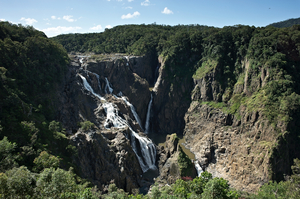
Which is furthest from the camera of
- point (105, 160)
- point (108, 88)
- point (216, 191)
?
point (108, 88)

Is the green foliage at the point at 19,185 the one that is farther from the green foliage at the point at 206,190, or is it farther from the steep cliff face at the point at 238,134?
the steep cliff face at the point at 238,134

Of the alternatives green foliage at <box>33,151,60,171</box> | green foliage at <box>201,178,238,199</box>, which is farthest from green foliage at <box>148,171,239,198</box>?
green foliage at <box>33,151,60,171</box>

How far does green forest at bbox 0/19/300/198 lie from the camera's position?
18.8 m

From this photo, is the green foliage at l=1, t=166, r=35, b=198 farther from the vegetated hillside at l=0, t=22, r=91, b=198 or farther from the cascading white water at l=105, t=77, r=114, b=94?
the cascading white water at l=105, t=77, r=114, b=94

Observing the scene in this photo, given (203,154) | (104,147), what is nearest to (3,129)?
(104,147)

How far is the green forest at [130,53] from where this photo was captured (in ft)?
61.5

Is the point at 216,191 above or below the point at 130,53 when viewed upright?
below

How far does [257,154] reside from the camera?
3803cm

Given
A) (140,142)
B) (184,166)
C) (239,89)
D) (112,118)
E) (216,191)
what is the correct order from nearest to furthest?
(216,191) → (184,166) → (140,142) → (112,118) → (239,89)

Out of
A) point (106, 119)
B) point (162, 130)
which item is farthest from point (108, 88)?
point (162, 130)

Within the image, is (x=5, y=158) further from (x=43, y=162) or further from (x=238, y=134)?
(x=238, y=134)

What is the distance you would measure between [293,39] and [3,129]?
2306 inches

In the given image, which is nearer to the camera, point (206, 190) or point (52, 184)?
point (52, 184)

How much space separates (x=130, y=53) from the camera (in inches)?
3004
